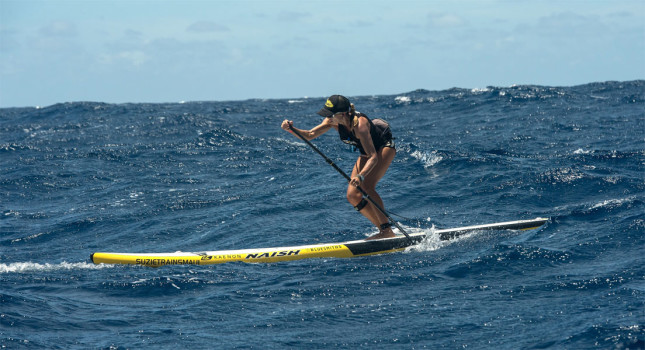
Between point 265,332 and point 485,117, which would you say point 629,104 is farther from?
point 265,332

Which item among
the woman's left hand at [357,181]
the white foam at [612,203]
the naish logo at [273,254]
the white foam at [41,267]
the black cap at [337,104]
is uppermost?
the black cap at [337,104]

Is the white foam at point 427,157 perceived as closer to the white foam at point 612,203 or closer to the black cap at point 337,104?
the white foam at point 612,203

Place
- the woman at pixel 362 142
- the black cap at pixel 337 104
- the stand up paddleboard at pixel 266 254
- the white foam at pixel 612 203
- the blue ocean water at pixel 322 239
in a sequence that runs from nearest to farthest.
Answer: the blue ocean water at pixel 322 239, the black cap at pixel 337 104, the woman at pixel 362 142, the stand up paddleboard at pixel 266 254, the white foam at pixel 612 203

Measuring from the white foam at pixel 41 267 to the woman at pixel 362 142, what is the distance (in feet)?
11.7

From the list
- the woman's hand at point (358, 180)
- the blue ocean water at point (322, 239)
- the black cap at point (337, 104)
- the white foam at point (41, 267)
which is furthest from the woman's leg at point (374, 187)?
the white foam at point (41, 267)

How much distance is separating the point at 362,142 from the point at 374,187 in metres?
0.80

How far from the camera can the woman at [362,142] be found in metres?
9.18

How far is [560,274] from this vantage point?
762cm

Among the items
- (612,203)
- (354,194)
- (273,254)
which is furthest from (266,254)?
(612,203)

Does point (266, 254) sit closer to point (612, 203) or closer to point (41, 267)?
point (41, 267)

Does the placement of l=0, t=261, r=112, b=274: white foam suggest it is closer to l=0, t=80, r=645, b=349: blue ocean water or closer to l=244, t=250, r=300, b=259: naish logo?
l=0, t=80, r=645, b=349: blue ocean water

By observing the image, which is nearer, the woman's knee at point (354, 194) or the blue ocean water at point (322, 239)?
the blue ocean water at point (322, 239)

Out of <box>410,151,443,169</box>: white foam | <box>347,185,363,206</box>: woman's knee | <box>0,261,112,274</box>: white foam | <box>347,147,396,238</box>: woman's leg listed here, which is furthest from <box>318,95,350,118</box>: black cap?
<box>410,151,443,169</box>: white foam

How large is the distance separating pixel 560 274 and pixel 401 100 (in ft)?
111
